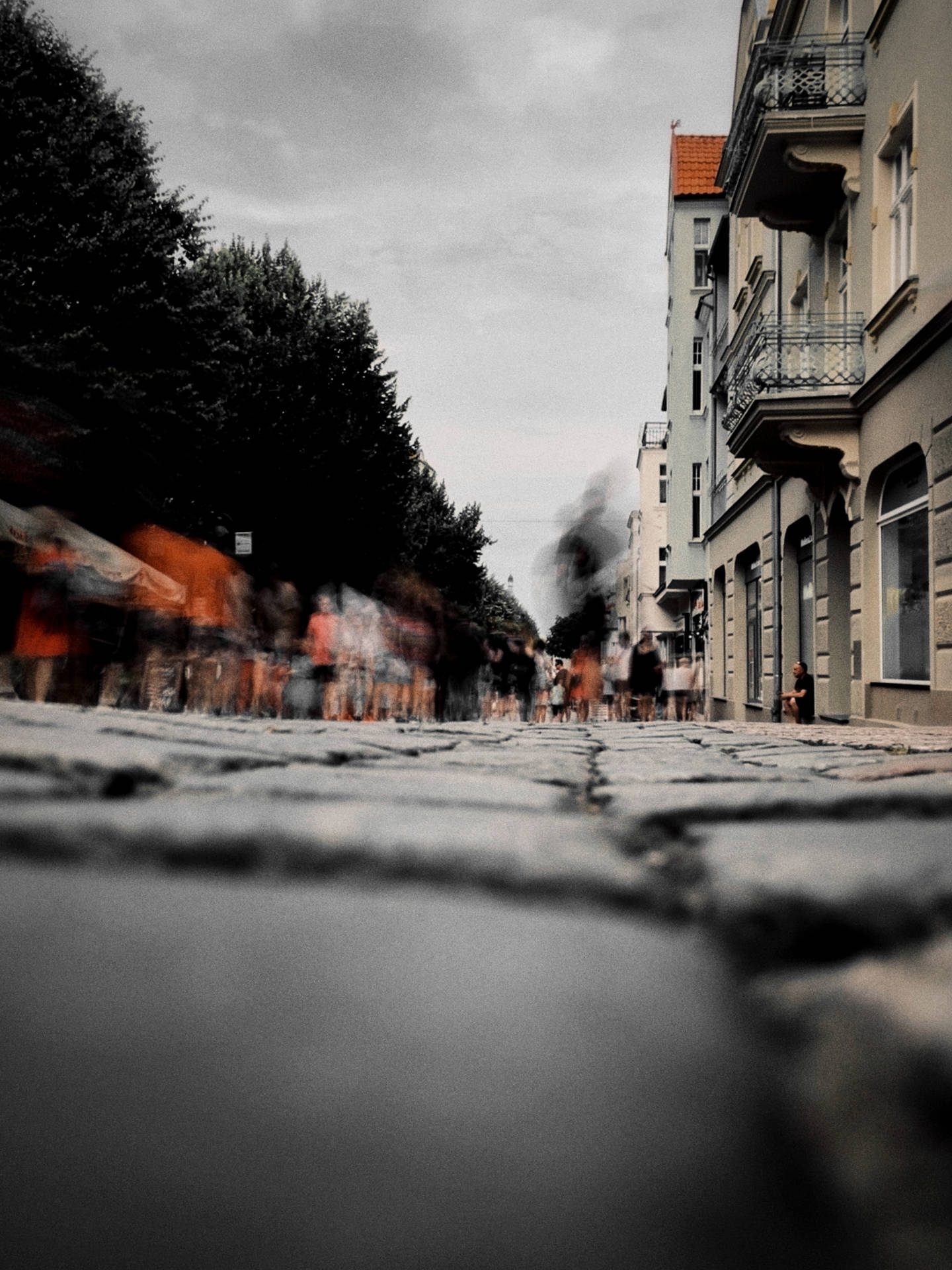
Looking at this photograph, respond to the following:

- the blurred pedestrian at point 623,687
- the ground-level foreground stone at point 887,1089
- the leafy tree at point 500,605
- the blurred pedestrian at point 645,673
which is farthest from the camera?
the leafy tree at point 500,605

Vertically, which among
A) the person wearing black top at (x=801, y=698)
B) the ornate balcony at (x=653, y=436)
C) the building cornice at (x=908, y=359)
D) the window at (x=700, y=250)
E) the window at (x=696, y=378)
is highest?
the ornate balcony at (x=653, y=436)

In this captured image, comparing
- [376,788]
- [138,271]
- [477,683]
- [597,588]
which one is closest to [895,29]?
[597,588]

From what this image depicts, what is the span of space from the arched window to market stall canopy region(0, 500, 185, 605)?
6.12 metres

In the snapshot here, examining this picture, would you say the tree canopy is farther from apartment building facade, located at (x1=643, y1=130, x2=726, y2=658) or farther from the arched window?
apartment building facade, located at (x1=643, y1=130, x2=726, y2=658)

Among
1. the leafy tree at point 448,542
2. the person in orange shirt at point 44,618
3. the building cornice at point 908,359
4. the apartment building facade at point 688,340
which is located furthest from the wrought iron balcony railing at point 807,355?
the leafy tree at point 448,542

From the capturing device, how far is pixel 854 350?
10.0 metres

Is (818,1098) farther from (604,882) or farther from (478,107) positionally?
(478,107)

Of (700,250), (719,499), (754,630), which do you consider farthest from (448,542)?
(754,630)

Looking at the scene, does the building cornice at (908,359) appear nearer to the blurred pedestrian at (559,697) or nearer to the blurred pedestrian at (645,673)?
the blurred pedestrian at (645,673)

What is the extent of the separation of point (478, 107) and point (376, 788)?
0.92m

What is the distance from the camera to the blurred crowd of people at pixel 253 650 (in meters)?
6.85

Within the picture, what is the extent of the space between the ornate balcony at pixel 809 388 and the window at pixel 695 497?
17269 mm

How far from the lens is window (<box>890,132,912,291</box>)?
9.00 meters

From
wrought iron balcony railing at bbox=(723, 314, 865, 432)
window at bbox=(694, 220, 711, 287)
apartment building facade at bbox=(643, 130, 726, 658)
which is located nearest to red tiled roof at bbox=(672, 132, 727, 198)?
apartment building facade at bbox=(643, 130, 726, 658)
